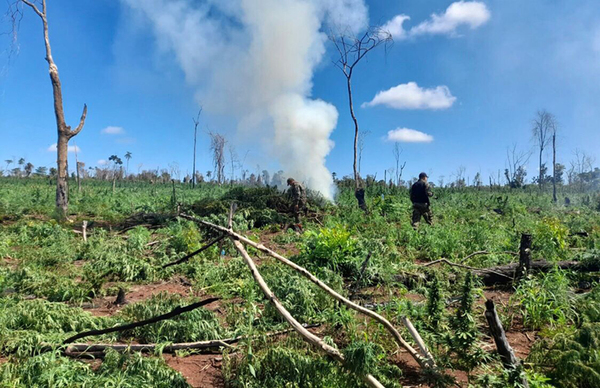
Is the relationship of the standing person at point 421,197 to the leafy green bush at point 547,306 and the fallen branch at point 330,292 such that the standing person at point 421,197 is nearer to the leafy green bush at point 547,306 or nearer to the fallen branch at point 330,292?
the leafy green bush at point 547,306

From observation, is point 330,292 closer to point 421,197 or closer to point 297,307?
point 297,307

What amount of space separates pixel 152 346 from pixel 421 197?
30.6 feet

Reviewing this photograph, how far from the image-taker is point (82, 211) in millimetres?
14164

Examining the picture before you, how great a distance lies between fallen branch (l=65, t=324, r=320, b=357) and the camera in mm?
3002

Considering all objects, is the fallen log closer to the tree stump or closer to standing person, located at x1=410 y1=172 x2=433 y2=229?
the tree stump

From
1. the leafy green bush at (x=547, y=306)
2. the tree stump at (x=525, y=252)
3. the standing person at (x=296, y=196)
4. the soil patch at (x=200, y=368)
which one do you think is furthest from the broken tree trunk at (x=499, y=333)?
the standing person at (x=296, y=196)

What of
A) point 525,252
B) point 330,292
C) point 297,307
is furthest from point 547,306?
point 330,292

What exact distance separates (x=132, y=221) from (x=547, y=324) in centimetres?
1101

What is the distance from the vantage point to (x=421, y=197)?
1092cm

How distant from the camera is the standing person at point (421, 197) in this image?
10.8 m

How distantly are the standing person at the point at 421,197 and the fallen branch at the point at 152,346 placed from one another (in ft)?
27.2

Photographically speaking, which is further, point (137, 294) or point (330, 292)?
point (137, 294)

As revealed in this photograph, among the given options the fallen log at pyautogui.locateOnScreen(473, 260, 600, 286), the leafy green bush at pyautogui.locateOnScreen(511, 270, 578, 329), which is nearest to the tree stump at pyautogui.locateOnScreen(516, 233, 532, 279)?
the fallen log at pyautogui.locateOnScreen(473, 260, 600, 286)

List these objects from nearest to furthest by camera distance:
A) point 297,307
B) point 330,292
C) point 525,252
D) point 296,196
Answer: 1. point 330,292
2. point 297,307
3. point 525,252
4. point 296,196
